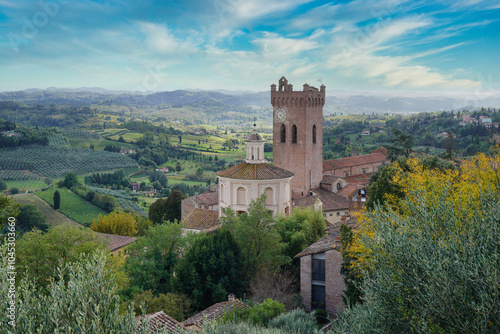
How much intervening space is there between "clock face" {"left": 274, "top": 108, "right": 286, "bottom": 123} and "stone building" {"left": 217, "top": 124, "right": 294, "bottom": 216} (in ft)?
65.3

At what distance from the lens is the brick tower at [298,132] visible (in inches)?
2172

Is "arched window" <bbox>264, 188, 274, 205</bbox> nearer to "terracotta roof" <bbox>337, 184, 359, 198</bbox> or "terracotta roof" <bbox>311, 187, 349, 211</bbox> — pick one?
"terracotta roof" <bbox>311, 187, 349, 211</bbox>

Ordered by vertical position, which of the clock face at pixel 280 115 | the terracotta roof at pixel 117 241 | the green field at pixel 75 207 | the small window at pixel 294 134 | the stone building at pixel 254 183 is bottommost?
the green field at pixel 75 207

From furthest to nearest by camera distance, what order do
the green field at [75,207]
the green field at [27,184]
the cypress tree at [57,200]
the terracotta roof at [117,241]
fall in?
the green field at [27,184], the cypress tree at [57,200], the green field at [75,207], the terracotta roof at [117,241]

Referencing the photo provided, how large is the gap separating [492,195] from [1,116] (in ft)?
559

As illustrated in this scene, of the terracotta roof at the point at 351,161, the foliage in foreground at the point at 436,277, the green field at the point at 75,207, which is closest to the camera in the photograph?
Result: the foliage in foreground at the point at 436,277

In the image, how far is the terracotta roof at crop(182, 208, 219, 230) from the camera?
36750 millimetres

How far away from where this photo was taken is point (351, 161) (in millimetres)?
72062

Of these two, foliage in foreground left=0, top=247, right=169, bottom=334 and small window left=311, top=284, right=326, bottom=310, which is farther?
small window left=311, top=284, right=326, bottom=310

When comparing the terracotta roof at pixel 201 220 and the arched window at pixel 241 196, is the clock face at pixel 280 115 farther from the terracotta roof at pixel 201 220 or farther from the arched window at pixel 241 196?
the arched window at pixel 241 196

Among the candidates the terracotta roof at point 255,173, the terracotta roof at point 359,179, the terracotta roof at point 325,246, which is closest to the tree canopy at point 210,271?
the terracotta roof at point 325,246

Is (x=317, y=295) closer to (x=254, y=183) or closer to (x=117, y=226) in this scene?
(x=254, y=183)

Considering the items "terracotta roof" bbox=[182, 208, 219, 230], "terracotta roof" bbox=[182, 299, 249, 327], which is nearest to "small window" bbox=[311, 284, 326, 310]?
"terracotta roof" bbox=[182, 299, 249, 327]

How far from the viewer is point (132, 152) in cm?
13700
